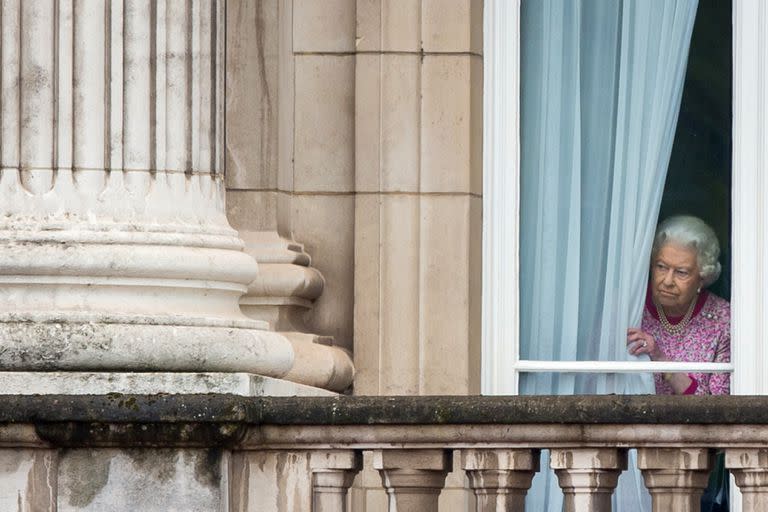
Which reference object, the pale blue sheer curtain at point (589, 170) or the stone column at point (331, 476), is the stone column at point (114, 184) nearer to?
the stone column at point (331, 476)

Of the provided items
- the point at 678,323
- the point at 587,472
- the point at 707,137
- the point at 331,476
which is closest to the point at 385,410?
the point at 331,476

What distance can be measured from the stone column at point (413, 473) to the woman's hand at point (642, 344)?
8.05 feet

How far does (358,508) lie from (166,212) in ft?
6.15

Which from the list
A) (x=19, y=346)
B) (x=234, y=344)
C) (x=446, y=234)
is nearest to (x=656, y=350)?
(x=446, y=234)

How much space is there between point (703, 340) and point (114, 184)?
295 cm

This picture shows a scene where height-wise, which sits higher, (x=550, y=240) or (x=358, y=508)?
(x=550, y=240)

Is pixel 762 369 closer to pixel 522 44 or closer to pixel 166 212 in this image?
pixel 522 44

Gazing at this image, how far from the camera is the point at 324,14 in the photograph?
9289 millimetres

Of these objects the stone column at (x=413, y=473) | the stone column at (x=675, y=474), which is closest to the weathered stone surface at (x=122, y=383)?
the stone column at (x=413, y=473)

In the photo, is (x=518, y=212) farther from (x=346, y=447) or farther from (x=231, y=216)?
(x=346, y=447)

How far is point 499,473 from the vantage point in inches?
279

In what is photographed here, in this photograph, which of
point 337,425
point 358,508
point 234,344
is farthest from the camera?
point 358,508

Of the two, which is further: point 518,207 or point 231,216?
point 518,207

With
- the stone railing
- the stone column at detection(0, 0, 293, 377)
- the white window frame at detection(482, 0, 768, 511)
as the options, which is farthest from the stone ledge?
the white window frame at detection(482, 0, 768, 511)
